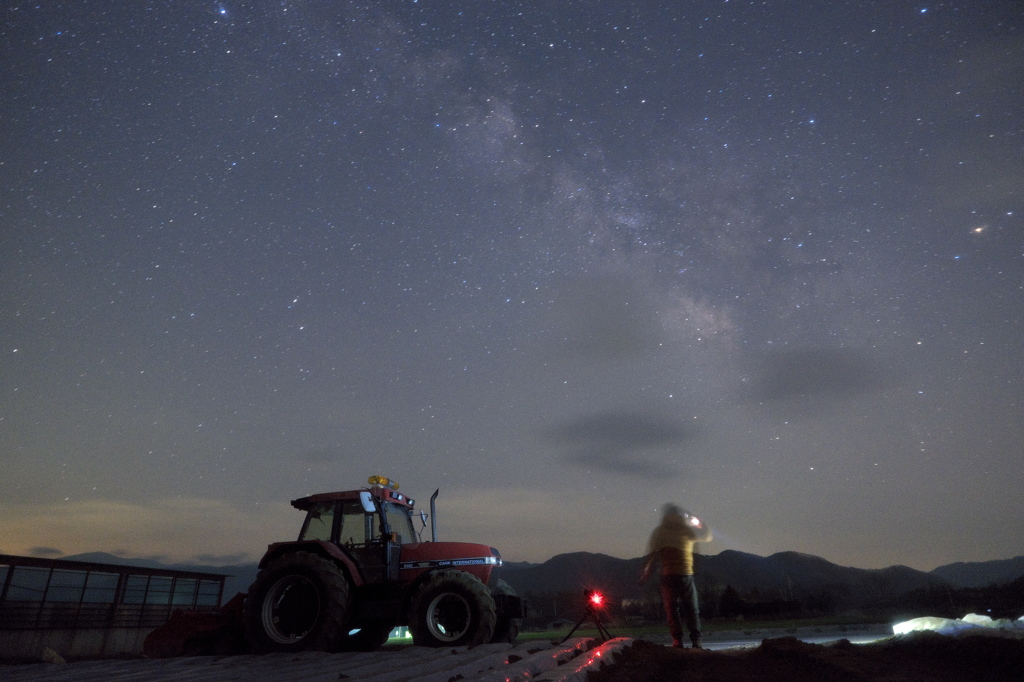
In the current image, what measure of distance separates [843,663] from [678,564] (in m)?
3.68

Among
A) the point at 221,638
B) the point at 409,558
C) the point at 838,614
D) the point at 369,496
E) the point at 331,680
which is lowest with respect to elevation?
the point at 838,614

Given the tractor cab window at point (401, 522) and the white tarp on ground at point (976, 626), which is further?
the tractor cab window at point (401, 522)

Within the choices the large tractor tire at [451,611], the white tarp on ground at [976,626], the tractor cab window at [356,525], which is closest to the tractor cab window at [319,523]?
the tractor cab window at [356,525]

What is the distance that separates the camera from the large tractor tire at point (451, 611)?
744 centimetres

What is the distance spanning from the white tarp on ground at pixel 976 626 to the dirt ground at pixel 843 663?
0.19m

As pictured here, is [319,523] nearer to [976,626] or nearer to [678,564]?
[678,564]

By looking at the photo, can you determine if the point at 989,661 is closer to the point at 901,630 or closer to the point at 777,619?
the point at 901,630

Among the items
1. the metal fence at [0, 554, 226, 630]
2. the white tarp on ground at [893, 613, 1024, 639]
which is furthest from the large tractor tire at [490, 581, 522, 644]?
the metal fence at [0, 554, 226, 630]

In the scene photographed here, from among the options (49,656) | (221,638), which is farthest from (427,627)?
(49,656)

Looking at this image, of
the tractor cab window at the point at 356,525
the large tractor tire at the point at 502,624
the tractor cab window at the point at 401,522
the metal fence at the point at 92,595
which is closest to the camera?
the large tractor tire at the point at 502,624

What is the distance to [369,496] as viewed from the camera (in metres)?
8.97

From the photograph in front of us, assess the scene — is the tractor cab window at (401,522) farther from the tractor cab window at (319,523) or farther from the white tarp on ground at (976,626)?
Result: the white tarp on ground at (976,626)

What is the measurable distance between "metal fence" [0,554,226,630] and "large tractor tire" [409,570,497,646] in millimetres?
10209

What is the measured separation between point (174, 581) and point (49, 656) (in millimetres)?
5323
